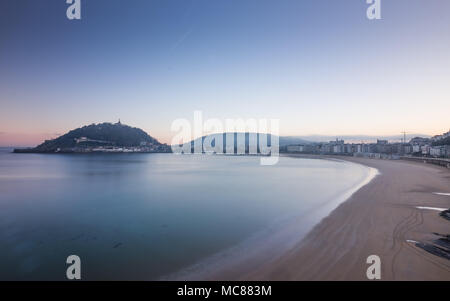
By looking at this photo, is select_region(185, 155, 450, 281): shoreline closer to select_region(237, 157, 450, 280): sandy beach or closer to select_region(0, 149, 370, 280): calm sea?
select_region(237, 157, 450, 280): sandy beach

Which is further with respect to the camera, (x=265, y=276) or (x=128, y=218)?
(x=128, y=218)

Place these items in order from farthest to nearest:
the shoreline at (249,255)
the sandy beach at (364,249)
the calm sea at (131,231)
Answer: the calm sea at (131,231) < the shoreline at (249,255) < the sandy beach at (364,249)

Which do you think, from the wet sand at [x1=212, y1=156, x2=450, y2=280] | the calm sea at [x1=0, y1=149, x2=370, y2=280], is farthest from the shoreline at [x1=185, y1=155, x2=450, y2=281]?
the calm sea at [x1=0, y1=149, x2=370, y2=280]

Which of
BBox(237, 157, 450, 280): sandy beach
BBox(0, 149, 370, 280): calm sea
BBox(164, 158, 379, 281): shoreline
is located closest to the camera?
BBox(237, 157, 450, 280): sandy beach

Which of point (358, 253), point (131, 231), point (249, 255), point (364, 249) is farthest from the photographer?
point (131, 231)

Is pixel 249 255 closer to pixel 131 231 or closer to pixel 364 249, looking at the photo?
pixel 364 249

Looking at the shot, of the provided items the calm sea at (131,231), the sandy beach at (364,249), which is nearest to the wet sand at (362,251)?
the sandy beach at (364,249)

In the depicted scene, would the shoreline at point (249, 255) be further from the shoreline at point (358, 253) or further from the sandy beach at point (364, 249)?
the sandy beach at point (364, 249)

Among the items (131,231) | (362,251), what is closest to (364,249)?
(362,251)
